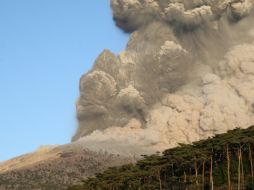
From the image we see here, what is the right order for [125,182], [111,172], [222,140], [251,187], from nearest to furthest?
1. [251,187]
2. [222,140]
3. [125,182]
4. [111,172]

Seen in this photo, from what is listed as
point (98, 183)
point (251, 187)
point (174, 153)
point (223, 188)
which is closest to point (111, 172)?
point (98, 183)

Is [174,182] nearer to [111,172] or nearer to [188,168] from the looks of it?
[188,168]

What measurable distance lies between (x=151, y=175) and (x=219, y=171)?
14147 mm

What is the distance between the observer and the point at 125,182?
122 metres

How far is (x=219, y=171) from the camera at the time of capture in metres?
128

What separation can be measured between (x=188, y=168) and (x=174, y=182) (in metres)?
5.38

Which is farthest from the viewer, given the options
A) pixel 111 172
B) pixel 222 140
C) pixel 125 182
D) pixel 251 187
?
pixel 111 172

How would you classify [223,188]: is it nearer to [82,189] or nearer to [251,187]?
[251,187]

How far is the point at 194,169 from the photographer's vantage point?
405 ft

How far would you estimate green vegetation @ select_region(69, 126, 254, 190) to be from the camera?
11544cm

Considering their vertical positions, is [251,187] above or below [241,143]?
below

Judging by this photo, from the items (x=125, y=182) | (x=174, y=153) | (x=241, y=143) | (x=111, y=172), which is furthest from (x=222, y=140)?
(x=111, y=172)

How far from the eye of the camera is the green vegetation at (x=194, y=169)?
4545 inches

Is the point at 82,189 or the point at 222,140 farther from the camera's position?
the point at 82,189
